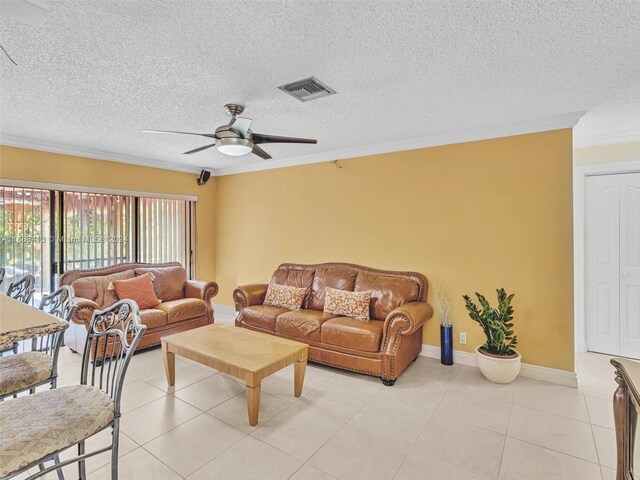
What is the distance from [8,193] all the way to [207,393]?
3.36m

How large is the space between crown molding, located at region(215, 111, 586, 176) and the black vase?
205 centimetres

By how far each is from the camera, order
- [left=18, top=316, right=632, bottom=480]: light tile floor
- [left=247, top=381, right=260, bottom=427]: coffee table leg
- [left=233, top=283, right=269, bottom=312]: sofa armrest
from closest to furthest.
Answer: [left=18, top=316, right=632, bottom=480]: light tile floor
[left=247, top=381, right=260, bottom=427]: coffee table leg
[left=233, top=283, right=269, bottom=312]: sofa armrest

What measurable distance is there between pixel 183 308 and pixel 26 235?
6.60 feet

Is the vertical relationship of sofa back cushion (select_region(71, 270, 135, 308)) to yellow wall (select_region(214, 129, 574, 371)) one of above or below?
below

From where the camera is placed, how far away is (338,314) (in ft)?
12.5

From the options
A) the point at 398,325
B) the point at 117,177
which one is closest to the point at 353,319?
the point at 398,325

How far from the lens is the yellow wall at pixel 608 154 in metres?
3.66

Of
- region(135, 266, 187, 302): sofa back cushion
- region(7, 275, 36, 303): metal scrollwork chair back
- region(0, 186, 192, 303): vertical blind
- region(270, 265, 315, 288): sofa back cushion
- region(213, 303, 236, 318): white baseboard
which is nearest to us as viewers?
region(7, 275, 36, 303): metal scrollwork chair back

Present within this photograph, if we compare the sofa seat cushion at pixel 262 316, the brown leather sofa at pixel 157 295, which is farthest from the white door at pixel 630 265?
the brown leather sofa at pixel 157 295

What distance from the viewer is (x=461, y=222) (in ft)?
12.0

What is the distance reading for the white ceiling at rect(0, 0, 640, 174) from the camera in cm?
170

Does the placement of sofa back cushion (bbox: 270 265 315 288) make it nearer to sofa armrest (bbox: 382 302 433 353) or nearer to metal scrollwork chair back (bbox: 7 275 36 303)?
sofa armrest (bbox: 382 302 433 353)

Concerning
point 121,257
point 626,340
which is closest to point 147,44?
point 121,257

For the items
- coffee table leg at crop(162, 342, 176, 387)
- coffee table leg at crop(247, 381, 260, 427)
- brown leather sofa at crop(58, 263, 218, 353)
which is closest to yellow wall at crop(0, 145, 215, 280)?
brown leather sofa at crop(58, 263, 218, 353)
